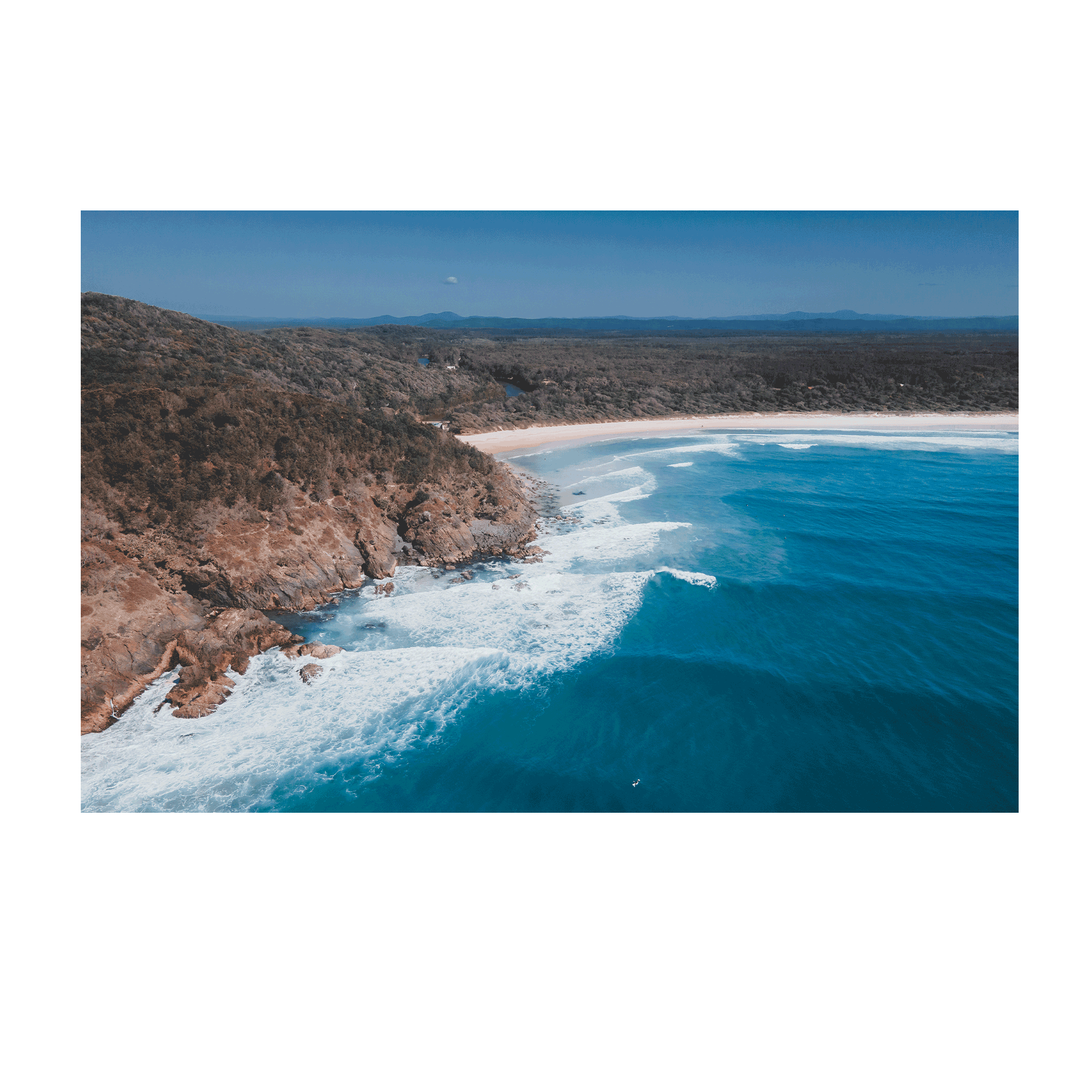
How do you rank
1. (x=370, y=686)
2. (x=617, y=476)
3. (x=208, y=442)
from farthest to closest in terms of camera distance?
(x=617, y=476) < (x=208, y=442) < (x=370, y=686)

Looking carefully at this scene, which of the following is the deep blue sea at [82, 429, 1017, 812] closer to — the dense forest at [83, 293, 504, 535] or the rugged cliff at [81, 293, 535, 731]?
the rugged cliff at [81, 293, 535, 731]

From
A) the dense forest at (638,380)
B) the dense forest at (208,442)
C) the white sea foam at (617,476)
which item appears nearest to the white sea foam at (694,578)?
the dense forest at (208,442)

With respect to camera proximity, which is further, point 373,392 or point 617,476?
point 373,392

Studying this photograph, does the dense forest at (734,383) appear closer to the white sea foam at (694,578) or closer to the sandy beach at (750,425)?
the sandy beach at (750,425)

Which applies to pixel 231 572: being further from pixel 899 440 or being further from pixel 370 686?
pixel 899 440

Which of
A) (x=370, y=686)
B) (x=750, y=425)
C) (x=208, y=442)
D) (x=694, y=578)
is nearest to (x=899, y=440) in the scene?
(x=750, y=425)

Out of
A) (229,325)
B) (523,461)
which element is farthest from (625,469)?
(229,325)

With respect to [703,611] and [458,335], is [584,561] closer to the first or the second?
[703,611]

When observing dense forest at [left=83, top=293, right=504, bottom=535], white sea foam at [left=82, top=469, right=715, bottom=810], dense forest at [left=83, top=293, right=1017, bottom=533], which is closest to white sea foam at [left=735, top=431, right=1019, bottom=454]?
dense forest at [left=83, top=293, right=1017, bottom=533]
